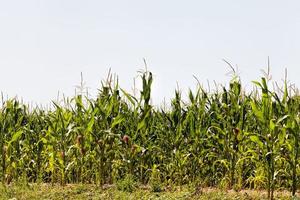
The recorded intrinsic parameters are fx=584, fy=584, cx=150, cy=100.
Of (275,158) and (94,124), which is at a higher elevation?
(94,124)

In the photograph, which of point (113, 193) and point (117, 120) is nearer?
point (113, 193)

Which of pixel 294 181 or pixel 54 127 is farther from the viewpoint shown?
pixel 54 127

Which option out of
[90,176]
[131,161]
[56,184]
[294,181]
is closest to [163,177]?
[131,161]

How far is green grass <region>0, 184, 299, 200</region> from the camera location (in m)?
10.2

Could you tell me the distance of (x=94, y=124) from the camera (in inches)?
488

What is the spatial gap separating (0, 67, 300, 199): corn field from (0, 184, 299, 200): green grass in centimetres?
42

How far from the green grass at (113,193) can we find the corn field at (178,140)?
0.42m

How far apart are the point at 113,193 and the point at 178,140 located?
1.90 m

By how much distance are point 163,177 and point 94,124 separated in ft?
6.11

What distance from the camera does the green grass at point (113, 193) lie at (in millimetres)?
10250

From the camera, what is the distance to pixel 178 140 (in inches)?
474

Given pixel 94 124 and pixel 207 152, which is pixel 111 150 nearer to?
pixel 94 124

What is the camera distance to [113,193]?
10969 mm

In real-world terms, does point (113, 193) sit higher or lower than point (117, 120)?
lower
